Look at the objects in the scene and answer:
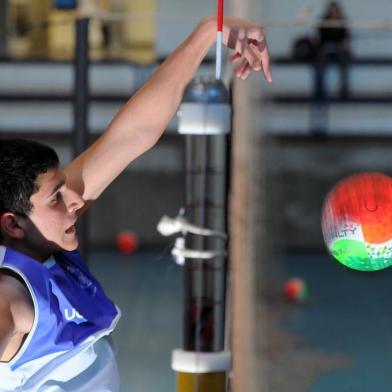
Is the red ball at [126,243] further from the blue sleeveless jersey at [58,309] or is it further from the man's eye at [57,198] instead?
the man's eye at [57,198]

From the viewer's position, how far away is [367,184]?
213 centimetres

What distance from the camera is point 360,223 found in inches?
82.0

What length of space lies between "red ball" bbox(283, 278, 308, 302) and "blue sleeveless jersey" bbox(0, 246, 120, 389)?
428 centimetres

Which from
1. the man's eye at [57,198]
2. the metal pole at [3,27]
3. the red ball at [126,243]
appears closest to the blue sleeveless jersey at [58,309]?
the man's eye at [57,198]

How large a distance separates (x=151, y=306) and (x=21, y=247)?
13.9 feet

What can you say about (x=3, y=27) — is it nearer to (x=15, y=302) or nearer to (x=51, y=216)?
(x=51, y=216)

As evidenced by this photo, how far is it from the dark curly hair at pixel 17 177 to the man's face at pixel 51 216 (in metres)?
0.01

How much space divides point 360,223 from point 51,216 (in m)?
0.66

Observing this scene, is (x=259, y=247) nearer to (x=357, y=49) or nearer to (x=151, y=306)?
(x=151, y=306)

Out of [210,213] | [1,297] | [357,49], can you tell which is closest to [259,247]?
[210,213]

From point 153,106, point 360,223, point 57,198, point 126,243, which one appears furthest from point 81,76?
point 126,243

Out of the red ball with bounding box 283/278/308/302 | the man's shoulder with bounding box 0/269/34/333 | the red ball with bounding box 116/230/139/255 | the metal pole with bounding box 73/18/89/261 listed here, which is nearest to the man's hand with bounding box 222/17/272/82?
the man's shoulder with bounding box 0/269/34/333

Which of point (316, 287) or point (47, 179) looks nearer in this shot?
point (47, 179)

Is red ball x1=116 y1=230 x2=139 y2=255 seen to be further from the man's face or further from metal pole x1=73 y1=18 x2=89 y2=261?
the man's face
